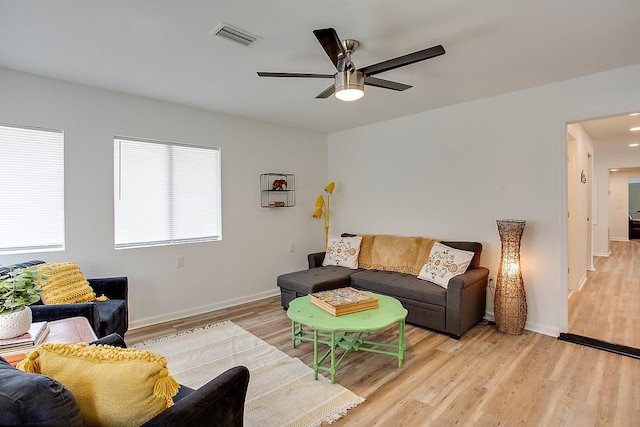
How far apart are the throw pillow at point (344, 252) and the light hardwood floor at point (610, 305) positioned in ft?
8.06

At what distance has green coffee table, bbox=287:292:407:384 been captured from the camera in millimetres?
2349

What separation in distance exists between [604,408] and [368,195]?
3363 millimetres

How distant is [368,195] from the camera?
15.9 feet

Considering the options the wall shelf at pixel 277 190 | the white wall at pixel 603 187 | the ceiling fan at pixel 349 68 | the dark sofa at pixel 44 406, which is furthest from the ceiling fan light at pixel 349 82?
the white wall at pixel 603 187

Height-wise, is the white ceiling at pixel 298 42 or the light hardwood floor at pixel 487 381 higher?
the white ceiling at pixel 298 42

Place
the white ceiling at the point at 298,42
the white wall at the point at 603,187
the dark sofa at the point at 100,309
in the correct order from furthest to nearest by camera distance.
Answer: the white wall at the point at 603,187 < the dark sofa at the point at 100,309 < the white ceiling at the point at 298,42

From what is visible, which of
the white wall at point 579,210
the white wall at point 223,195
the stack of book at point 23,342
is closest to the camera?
the stack of book at point 23,342

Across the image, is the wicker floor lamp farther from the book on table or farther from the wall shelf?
the wall shelf

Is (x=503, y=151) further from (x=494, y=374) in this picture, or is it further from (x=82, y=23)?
(x=82, y=23)

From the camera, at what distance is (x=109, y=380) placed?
3.19 ft

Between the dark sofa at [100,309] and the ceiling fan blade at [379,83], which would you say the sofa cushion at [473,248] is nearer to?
the ceiling fan blade at [379,83]

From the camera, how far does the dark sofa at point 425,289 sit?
3080 millimetres

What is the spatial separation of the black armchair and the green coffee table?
3.57 ft

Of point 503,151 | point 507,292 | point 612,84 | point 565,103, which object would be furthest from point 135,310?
point 612,84
